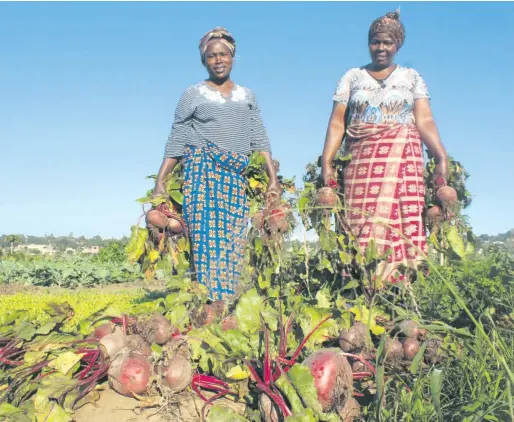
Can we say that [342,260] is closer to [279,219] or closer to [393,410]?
[279,219]

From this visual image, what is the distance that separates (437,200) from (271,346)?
1790 mm

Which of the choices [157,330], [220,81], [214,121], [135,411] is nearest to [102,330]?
[157,330]

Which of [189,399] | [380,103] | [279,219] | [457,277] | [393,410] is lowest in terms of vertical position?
[189,399]

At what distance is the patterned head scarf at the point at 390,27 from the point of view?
3.81 meters

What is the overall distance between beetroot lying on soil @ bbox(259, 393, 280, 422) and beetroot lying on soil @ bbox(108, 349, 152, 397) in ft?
2.13

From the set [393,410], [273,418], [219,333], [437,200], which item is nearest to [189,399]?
[219,333]

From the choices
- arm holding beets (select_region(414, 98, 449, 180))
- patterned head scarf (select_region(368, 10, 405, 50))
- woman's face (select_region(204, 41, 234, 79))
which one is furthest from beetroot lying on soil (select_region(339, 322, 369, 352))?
woman's face (select_region(204, 41, 234, 79))

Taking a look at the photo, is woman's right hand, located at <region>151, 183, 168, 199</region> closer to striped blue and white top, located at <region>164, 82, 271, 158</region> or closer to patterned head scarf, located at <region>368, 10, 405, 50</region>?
striped blue and white top, located at <region>164, 82, 271, 158</region>

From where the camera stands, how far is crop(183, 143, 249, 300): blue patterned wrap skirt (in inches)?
162

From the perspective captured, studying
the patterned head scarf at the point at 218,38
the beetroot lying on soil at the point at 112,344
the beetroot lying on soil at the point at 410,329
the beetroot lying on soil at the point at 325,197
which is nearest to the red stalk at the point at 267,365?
the beetroot lying on soil at the point at 410,329

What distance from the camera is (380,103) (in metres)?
3.96

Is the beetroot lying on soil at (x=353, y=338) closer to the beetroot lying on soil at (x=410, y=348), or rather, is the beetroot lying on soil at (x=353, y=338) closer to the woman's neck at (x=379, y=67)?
the beetroot lying on soil at (x=410, y=348)

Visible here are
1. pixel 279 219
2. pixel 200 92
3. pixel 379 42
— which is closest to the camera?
pixel 279 219

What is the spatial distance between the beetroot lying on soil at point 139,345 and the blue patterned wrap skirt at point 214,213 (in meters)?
1.08
